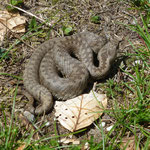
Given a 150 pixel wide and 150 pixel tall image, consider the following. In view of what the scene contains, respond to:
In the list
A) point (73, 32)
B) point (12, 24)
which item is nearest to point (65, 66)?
point (73, 32)

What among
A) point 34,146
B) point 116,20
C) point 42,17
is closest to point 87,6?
point 116,20

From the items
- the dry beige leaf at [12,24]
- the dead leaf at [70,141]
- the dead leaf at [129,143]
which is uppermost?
the dry beige leaf at [12,24]

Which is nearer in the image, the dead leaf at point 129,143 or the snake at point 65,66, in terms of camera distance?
the dead leaf at point 129,143

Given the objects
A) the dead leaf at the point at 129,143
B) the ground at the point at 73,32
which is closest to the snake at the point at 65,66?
the ground at the point at 73,32

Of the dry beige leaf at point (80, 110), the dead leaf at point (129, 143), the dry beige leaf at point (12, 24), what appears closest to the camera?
the dead leaf at point (129, 143)

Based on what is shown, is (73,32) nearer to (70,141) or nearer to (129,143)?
(70,141)

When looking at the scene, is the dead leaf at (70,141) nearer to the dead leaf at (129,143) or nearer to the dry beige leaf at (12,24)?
the dead leaf at (129,143)
